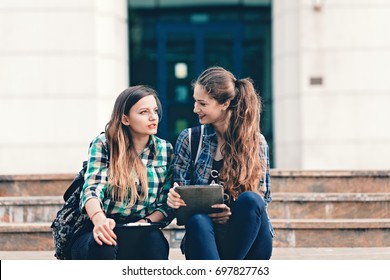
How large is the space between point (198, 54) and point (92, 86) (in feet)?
8.54

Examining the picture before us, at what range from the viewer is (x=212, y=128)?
4098 millimetres

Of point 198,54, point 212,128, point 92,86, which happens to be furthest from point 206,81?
point 198,54

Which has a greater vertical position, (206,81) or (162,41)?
(162,41)

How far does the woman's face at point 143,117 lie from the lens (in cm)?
389

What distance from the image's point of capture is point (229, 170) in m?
3.91

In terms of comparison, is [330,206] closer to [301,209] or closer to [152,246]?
[301,209]

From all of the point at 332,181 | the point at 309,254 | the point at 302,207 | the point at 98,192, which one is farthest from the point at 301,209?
the point at 98,192

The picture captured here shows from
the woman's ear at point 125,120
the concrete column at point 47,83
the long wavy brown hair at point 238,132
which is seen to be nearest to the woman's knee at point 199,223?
the long wavy brown hair at point 238,132

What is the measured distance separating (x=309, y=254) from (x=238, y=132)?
6.85 feet

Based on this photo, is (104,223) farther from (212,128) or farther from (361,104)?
(361,104)

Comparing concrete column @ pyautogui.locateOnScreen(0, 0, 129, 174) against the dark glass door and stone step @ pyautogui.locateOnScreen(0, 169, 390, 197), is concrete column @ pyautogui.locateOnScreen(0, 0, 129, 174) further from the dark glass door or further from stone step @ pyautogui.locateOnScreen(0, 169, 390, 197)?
the dark glass door

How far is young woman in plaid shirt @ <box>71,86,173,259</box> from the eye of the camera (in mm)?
3754

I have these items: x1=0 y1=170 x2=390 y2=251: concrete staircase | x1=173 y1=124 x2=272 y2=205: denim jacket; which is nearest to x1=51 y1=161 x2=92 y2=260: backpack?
x1=173 y1=124 x2=272 y2=205: denim jacket
